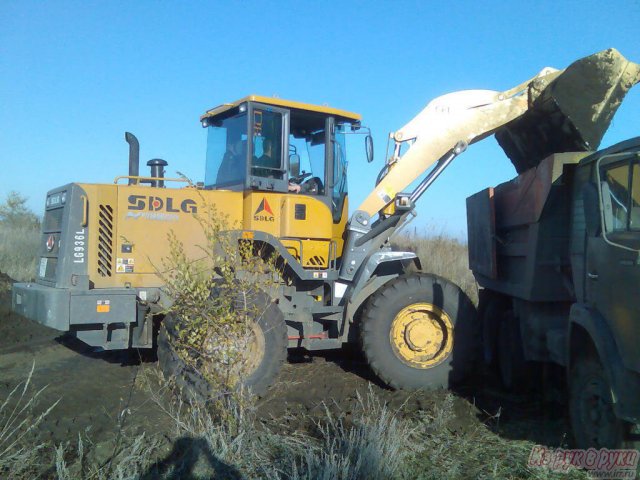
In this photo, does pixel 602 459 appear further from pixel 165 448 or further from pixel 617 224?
pixel 165 448

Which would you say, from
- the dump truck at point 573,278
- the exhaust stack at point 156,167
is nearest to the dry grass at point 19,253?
the exhaust stack at point 156,167

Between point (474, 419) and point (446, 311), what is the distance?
1.55 meters

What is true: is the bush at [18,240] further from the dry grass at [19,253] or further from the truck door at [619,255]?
the truck door at [619,255]

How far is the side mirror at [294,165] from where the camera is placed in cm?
707

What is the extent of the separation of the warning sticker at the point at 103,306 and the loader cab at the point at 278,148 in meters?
1.96

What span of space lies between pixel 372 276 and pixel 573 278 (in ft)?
8.14

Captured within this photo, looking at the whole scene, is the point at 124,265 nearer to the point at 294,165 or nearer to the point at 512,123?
the point at 294,165

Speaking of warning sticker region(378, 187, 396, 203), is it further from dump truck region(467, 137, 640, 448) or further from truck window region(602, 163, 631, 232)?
truck window region(602, 163, 631, 232)

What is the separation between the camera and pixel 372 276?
695cm

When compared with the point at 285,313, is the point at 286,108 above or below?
above

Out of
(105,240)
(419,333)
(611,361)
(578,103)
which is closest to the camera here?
(611,361)

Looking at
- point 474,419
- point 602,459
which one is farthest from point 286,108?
point 602,459

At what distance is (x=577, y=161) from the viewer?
5.22 metres

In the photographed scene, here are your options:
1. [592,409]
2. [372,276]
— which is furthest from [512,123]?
[592,409]
